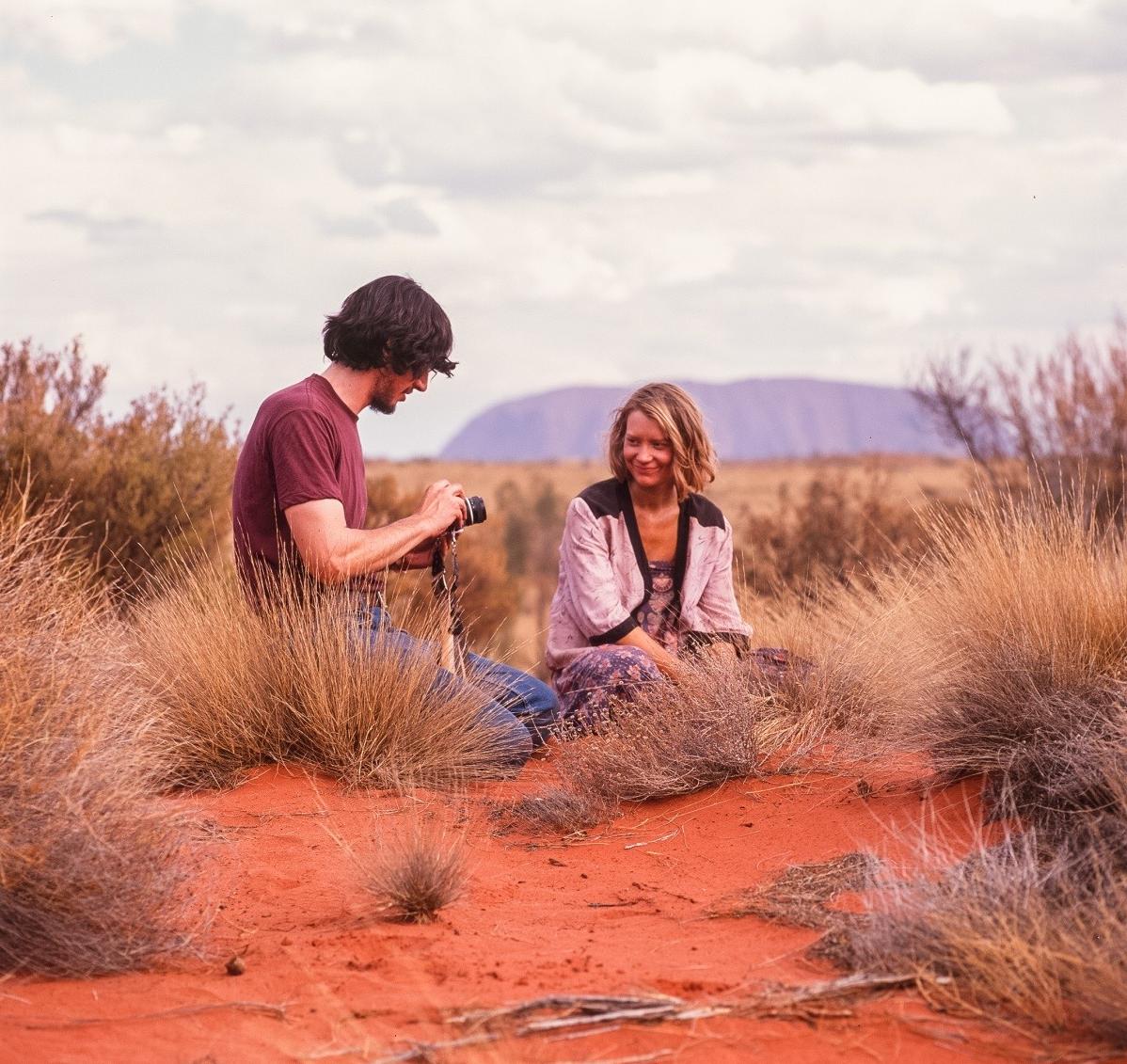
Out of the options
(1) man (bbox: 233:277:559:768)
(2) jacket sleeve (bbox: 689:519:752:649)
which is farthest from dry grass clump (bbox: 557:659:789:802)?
(2) jacket sleeve (bbox: 689:519:752:649)

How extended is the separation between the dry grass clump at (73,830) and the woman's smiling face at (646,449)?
2.73 meters

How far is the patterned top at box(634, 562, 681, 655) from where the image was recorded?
6.33 meters

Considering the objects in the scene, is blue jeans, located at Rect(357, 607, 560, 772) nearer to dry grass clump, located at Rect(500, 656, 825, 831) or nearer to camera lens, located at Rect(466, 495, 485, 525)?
dry grass clump, located at Rect(500, 656, 825, 831)

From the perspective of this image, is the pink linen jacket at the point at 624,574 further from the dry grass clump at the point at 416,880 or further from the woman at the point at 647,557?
the dry grass clump at the point at 416,880

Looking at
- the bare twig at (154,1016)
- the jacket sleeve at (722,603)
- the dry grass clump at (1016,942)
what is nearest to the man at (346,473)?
the jacket sleeve at (722,603)

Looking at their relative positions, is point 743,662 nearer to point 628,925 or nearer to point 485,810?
point 485,810

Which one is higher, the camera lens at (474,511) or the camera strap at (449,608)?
the camera lens at (474,511)

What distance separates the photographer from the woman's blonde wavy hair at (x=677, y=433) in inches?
241

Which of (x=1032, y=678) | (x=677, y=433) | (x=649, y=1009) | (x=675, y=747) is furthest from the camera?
(x=677, y=433)

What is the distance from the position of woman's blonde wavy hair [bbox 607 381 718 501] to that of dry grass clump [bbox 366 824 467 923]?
2692 mm

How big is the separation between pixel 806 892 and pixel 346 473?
2.50 metres

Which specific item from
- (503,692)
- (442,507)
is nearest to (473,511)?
(442,507)

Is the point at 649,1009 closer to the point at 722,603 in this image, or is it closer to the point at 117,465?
→ the point at 722,603

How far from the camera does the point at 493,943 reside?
361 cm
